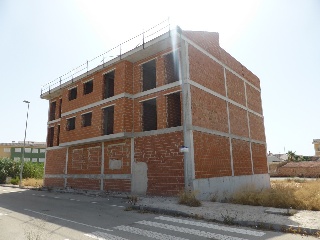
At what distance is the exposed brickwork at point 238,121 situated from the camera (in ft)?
64.3

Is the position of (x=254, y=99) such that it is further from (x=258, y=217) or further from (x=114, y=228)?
(x=114, y=228)

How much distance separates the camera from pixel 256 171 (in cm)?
2195

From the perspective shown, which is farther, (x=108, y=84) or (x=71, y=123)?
(x=71, y=123)

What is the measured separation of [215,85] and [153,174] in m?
8.02

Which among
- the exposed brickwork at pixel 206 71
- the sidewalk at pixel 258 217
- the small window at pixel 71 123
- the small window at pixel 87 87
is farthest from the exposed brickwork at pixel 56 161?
the sidewalk at pixel 258 217

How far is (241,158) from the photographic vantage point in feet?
64.5

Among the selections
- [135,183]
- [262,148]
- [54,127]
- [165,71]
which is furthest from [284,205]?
[54,127]

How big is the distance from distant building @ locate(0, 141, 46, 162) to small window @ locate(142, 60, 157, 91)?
52.3m

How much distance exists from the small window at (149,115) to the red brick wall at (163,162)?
211cm

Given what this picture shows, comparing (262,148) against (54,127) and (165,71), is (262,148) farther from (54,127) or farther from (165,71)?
(54,127)

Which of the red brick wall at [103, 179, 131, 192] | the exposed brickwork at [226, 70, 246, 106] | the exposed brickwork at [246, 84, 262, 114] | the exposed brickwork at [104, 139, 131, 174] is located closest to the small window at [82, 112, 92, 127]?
the exposed brickwork at [104, 139, 131, 174]

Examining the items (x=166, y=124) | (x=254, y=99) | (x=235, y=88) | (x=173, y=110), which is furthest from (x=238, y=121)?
(x=166, y=124)

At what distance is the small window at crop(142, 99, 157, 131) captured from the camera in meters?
18.4

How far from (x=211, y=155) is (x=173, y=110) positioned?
396 cm
